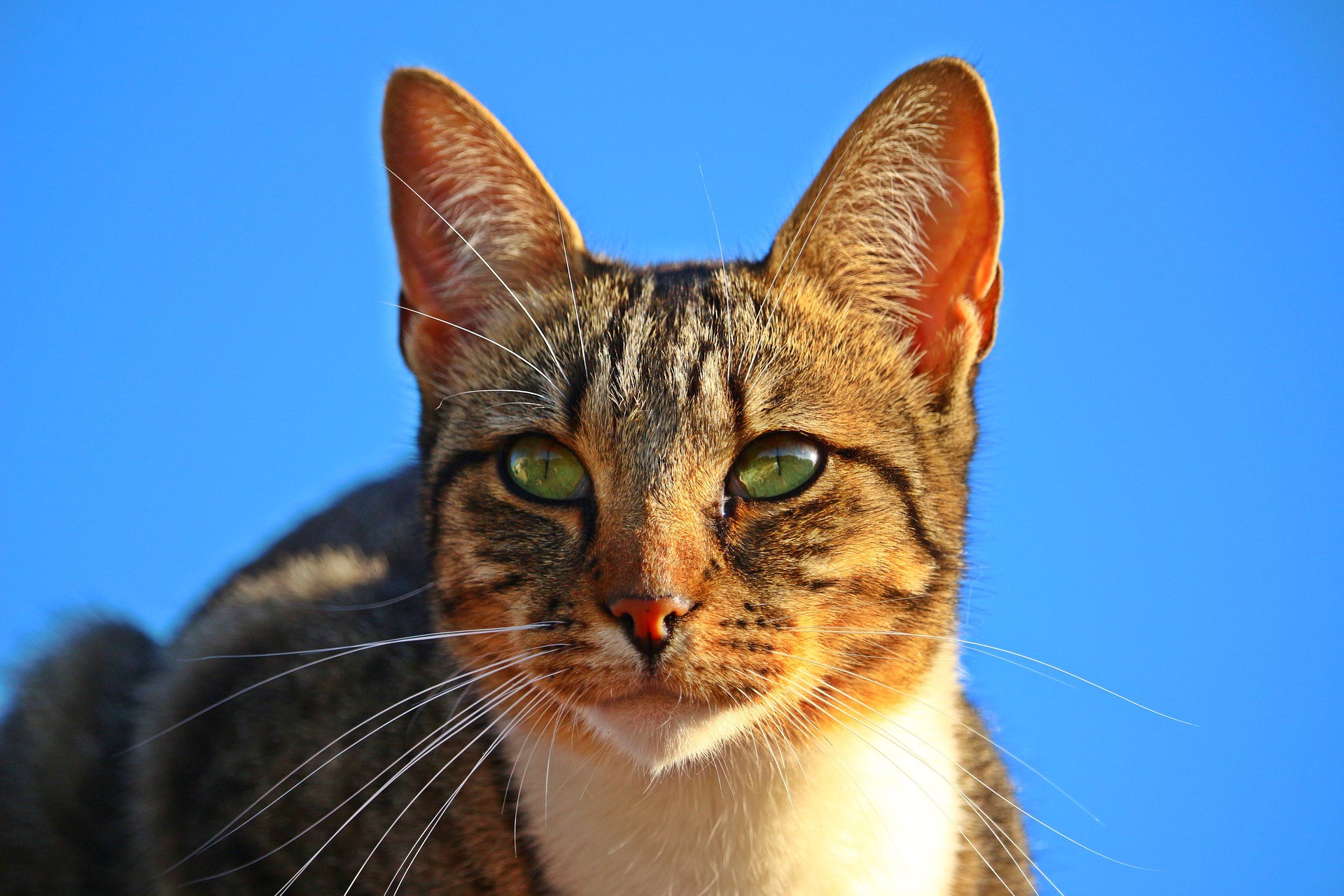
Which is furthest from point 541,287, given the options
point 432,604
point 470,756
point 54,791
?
point 54,791

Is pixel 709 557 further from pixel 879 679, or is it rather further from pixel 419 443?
pixel 419 443

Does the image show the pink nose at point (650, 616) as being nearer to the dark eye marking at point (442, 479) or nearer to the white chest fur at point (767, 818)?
the white chest fur at point (767, 818)

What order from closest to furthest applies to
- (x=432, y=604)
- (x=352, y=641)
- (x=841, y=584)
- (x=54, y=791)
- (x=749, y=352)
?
(x=841, y=584)
(x=749, y=352)
(x=432, y=604)
(x=352, y=641)
(x=54, y=791)

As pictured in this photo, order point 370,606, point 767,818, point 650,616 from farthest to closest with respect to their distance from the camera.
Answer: point 370,606, point 767,818, point 650,616

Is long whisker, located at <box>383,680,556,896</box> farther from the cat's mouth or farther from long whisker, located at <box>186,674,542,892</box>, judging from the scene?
the cat's mouth

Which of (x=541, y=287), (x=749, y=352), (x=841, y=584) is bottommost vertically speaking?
(x=841, y=584)

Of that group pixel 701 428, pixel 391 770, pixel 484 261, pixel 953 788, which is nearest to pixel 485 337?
pixel 484 261

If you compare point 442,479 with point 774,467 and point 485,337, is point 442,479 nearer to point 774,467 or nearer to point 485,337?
point 485,337

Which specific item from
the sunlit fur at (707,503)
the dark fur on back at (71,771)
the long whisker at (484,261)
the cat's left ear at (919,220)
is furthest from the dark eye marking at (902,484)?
the dark fur on back at (71,771)
